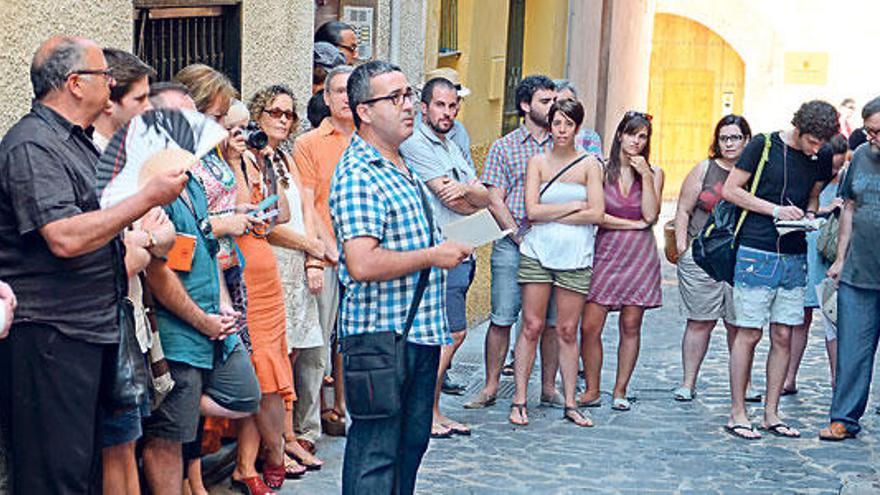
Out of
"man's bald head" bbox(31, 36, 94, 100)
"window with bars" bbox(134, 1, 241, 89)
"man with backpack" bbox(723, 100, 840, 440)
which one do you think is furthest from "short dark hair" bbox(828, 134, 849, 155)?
"man's bald head" bbox(31, 36, 94, 100)

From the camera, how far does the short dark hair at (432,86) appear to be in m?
8.70

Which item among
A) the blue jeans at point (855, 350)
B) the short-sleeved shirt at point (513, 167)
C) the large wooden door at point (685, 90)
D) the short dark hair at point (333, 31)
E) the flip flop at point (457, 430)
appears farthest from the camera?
the large wooden door at point (685, 90)

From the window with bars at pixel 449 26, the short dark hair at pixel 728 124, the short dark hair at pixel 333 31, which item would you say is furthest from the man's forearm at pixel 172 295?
the window with bars at pixel 449 26

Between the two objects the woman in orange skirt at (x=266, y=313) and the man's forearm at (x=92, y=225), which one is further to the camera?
the woman in orange skirt at (x=266, y=313)

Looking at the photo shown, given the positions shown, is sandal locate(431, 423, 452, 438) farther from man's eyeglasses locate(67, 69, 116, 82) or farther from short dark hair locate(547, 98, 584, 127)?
man's eyeglasses locate(67, 69, 116, 82)

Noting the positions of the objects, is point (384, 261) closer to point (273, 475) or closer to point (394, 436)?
point (394, 436)

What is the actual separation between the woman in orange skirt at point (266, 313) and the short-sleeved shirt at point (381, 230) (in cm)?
117

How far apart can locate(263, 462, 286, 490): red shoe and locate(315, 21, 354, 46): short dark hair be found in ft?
10.2

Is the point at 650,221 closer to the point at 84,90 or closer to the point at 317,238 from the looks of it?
the point at 317,238

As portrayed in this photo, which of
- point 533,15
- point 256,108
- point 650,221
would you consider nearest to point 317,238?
point 256,108

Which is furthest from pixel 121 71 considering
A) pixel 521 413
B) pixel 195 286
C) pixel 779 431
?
pixel 779 431

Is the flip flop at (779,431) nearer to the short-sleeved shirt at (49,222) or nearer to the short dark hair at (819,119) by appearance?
the short dark hair at (819,119)

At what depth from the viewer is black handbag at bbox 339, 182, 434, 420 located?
5.77 m

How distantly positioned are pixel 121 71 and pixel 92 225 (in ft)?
2.86
